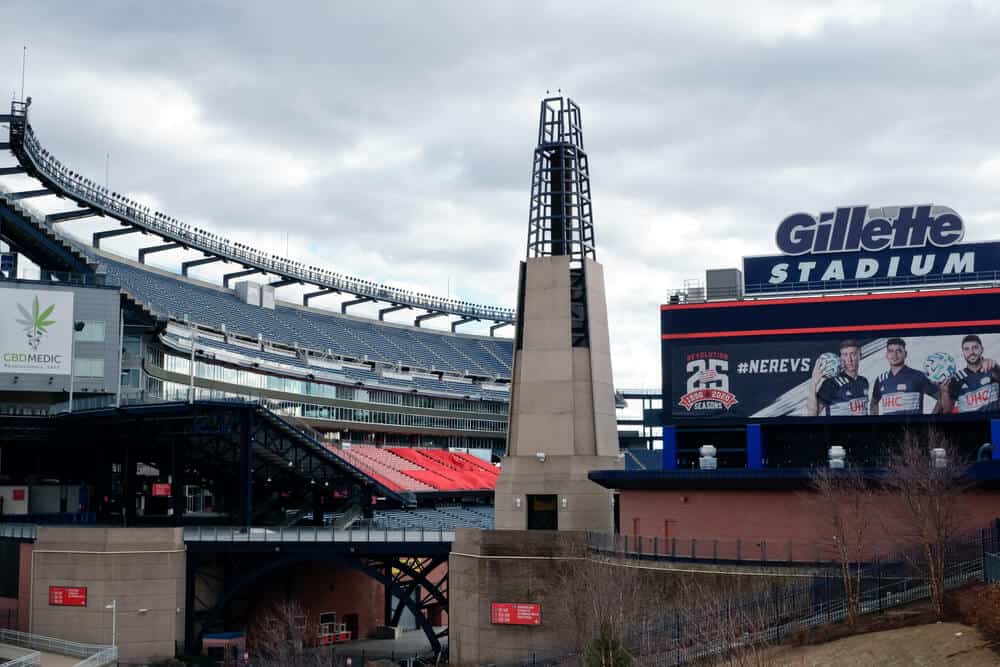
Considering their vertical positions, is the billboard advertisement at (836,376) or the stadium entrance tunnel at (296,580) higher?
the billboard advertisement at (836,376)

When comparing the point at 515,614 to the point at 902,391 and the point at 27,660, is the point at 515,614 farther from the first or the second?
the point at 27,660

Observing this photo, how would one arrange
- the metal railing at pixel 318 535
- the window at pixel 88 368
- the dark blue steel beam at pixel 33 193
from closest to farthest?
the metal railing at pixel 318 535 → the window at pixel 88 368 → the dark blue steel beam at pixel 33 193

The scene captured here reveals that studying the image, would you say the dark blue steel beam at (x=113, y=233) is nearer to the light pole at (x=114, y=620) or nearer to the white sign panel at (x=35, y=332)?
the white sign panel at (x=35, y=332)

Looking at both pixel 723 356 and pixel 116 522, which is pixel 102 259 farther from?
pixel 723 356

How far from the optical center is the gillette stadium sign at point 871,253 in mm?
58125

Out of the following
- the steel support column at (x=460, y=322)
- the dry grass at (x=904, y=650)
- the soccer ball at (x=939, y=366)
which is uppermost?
the steel support column at (x=460, y=322)

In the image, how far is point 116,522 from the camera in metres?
80.0

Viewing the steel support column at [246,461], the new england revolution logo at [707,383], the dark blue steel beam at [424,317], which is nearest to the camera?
the new england revolution logo at [707,383]

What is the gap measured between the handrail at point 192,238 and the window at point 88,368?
2524cm

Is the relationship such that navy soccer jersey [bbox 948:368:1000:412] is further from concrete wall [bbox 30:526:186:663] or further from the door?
concrete wall [bbox 30:526:186:663]

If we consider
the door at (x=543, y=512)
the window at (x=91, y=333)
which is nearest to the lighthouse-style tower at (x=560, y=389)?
the door at (x=543, y=512)

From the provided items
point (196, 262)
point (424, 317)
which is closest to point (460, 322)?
point (424, 317)

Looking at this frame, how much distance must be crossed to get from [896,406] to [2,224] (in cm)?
6700

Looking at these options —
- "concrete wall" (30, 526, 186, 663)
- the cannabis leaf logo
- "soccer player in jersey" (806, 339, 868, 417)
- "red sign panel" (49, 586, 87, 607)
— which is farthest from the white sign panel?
"soccer player in jersey" (806, 339, 868, 417)
